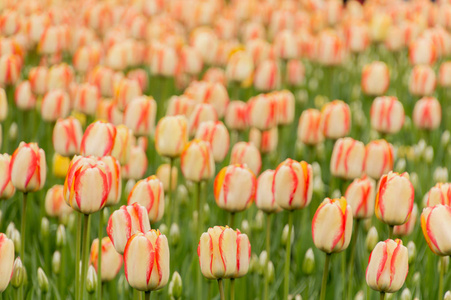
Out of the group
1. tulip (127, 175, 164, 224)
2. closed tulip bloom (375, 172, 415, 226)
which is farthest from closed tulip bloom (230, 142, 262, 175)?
closed tulip bloom (375, 172, 415, 226)

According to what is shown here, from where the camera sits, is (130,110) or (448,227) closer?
(448,227)

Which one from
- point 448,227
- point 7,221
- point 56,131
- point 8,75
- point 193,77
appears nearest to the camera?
point 448,227

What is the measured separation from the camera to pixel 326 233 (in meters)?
2.22

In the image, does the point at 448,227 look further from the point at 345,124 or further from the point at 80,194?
the point at 345,124

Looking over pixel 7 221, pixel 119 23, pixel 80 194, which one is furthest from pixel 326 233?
pixel 119 23

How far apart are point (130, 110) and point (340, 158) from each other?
44.6 inches

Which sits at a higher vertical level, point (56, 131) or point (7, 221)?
point (56, 131)

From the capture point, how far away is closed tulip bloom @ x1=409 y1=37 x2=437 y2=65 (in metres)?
5.37

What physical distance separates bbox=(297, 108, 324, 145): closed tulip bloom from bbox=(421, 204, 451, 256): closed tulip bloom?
4.84 feet

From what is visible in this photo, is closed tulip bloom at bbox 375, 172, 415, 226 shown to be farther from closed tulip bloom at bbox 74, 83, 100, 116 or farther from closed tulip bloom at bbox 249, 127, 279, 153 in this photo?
closed tulip bloom at bbox 74, 83, 100, 116

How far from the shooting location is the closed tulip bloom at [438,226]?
2150 mm

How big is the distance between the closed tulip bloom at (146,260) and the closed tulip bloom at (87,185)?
0.31 meters

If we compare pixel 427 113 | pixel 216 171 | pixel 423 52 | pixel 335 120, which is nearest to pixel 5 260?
pixel 335 120

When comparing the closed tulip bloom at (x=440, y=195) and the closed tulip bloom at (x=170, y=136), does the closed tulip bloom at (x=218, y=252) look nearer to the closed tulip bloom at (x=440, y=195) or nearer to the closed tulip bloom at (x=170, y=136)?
the closed tulip bloom at (x=440, y=195)
